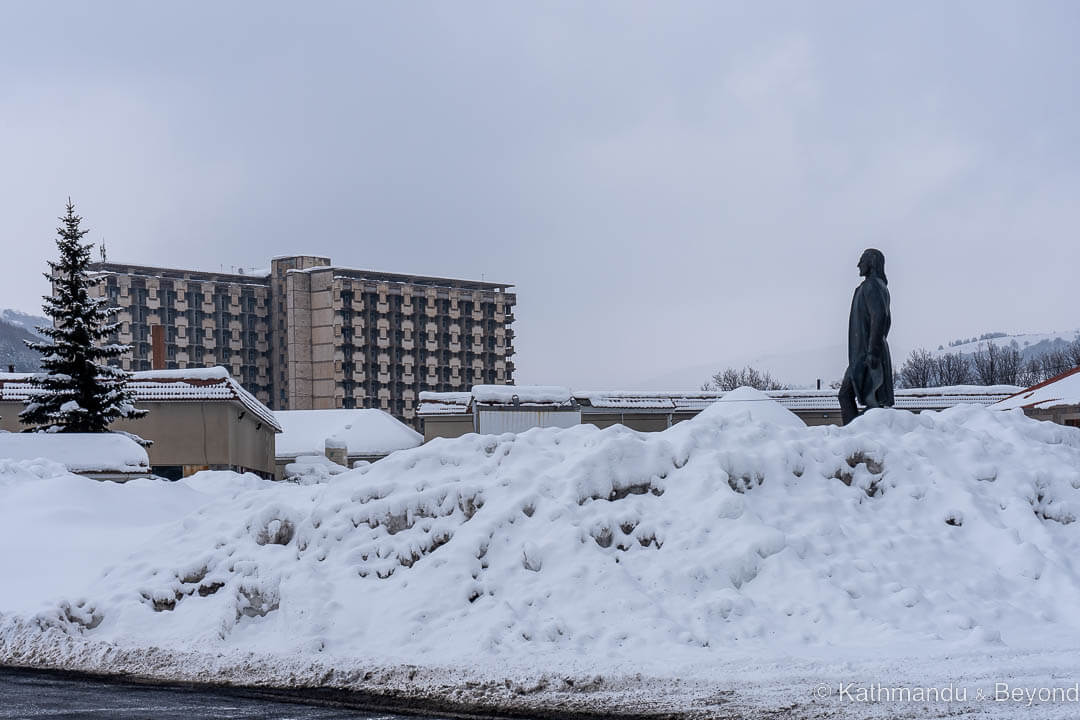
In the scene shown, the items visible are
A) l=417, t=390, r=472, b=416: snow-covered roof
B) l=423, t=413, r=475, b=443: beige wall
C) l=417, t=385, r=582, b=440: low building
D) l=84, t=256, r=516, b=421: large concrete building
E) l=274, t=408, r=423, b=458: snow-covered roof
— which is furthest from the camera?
l=84, t=256, r=516, b=421: large concrete building

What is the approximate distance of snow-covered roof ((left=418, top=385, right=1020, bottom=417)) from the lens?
5791cm

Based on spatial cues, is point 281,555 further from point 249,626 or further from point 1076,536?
point 1076,536

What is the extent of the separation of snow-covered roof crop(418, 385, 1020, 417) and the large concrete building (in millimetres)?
66178

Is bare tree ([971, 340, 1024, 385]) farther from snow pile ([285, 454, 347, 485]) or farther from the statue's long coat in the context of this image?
the statue's long coat

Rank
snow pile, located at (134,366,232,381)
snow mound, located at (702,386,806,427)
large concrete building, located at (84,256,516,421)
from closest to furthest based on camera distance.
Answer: snow mound, located at (702,386,806,427), snow pile, located at (134,366,232,381), large concrete building, located at (84,256,516,421)

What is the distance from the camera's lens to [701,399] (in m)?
60.3

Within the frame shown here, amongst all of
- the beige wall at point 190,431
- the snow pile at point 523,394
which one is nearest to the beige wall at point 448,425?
the snow pile at point 523,394

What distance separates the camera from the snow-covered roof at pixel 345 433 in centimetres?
7938

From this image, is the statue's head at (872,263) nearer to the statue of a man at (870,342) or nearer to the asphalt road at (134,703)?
the statue of a man at (870,342)

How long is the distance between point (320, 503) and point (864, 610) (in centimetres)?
520

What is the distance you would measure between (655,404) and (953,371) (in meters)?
58.4

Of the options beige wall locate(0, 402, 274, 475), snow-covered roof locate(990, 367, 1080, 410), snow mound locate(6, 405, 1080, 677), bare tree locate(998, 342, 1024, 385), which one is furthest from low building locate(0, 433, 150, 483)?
bare tree locate(998, 342, 1024, 385)

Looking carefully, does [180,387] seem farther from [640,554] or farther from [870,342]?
[640,554]

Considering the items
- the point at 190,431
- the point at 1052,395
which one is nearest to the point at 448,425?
the point at 190,431
